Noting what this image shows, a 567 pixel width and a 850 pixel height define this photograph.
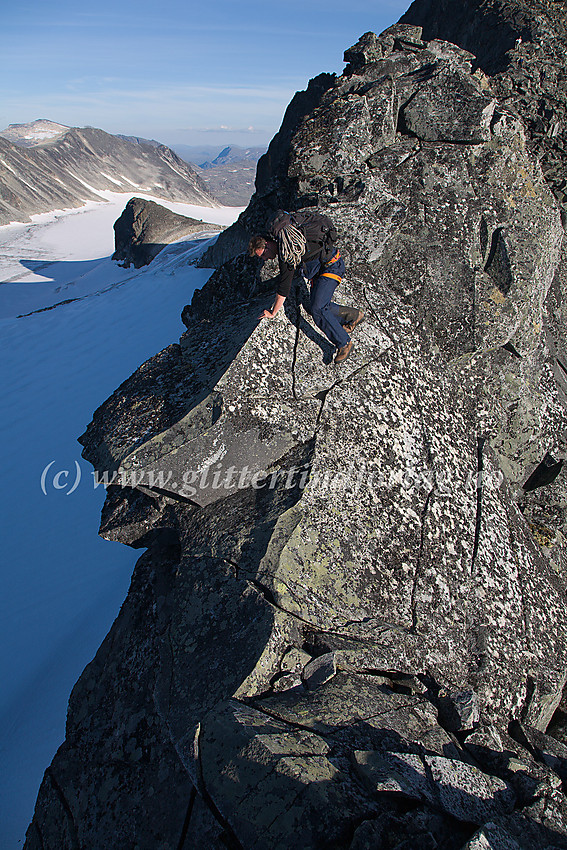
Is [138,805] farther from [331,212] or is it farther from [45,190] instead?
[45,190]

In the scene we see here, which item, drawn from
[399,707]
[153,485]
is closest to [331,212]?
[153,485]

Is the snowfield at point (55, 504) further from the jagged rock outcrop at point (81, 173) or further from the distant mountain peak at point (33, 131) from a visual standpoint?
the distant mountain peak at point (33, 131)

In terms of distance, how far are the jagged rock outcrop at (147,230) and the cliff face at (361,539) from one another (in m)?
23.4

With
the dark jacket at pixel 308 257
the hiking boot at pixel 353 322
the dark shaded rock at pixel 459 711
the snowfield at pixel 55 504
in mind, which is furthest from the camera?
the snowfield at pixel 55 504

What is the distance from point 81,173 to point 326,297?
100778 mm

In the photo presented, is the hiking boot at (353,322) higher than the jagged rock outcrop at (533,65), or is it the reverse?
the jagged rock outcrop at (533,65)

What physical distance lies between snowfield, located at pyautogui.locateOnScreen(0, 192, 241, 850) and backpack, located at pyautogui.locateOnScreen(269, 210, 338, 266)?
6.13 meters

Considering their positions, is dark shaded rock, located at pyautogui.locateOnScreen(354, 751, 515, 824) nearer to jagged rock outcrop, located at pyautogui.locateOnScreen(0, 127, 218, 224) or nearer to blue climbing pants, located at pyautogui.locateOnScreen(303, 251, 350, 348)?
blue climbing pants, located at pyautogui.locateOnScreen(303, 251, 350, 348)

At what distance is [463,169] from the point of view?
7.73 m

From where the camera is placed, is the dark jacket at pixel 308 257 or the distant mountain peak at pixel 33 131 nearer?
the dark jacket at pixel 308 257

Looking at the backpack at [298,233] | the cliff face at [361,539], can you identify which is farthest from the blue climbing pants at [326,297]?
the cliff face at [361,539]

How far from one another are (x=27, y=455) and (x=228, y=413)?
882cm

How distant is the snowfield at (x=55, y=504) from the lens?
22.0 ft

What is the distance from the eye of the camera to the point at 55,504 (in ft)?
33.9
